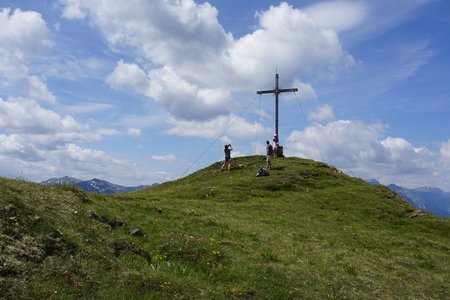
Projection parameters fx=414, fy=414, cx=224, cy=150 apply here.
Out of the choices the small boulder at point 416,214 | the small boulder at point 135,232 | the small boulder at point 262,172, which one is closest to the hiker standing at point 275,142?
the small boulder at point 262,172

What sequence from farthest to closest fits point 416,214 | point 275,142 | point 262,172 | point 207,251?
point 275,142 < point 262,172 < point 416,214 < point 207,251

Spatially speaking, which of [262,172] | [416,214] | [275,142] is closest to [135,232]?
[416,214]

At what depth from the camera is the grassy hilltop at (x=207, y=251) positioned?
14.5m

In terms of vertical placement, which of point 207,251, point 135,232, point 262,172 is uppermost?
point 262,172

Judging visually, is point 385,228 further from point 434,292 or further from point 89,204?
point 89,204

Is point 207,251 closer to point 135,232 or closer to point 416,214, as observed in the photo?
point 135,232

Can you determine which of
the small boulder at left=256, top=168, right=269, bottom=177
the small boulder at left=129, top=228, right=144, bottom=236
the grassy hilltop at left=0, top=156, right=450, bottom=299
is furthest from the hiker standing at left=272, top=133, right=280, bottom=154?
the small boulder at left=129, top=228, right=144, bottom=236

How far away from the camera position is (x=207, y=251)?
21.0 metres

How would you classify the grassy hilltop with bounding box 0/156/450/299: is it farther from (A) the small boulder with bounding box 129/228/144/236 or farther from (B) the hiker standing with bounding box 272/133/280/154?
(B) the hiker standing with bounding box 272/133/280/154

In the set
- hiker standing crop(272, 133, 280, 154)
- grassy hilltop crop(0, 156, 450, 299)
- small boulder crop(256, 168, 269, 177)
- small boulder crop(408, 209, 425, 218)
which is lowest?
grassy hilltop crop(0, 156, 450, 299)

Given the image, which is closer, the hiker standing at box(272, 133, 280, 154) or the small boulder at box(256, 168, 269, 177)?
the small boulder at box(256, 168, 269, 177)

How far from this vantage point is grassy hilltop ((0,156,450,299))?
14547 millimetres

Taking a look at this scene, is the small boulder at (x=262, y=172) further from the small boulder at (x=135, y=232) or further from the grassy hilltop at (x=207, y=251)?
the small boulder at (x=135, y=232)

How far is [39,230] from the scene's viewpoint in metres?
16.5
